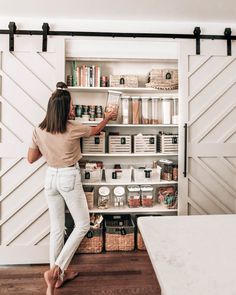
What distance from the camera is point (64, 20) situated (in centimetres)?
292

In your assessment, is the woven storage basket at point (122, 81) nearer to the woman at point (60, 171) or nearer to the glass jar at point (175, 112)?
the glass jar at point (175, 112)

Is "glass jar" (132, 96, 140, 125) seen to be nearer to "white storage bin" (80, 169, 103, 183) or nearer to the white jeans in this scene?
"white storage bin" (80, 169, 103, 183)

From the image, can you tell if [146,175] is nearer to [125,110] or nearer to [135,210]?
[135,210]

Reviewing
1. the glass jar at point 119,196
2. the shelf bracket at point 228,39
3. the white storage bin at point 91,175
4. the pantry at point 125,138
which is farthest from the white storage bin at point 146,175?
the shelf bracket at point 228,39

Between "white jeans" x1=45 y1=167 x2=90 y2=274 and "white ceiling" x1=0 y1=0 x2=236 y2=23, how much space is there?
1537 mm

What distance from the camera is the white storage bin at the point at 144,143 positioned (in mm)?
3121

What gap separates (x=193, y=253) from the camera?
1104 mm

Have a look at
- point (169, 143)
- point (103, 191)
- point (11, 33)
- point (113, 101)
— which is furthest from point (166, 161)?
point (11, 33)

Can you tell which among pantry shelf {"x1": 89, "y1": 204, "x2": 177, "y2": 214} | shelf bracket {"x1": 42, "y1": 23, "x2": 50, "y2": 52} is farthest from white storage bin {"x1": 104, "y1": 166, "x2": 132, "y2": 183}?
shelf bracket {"x1": 42, "y1": 23, "x2": 50, "y2": 52}

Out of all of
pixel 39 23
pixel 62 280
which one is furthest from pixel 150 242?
pixel 39 23

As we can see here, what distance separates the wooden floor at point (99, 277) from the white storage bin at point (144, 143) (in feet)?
3.68

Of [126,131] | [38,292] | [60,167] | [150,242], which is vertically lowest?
[38,292]

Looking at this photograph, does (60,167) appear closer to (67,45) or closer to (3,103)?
(3,103)

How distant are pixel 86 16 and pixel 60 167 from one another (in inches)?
Result: 62.8
